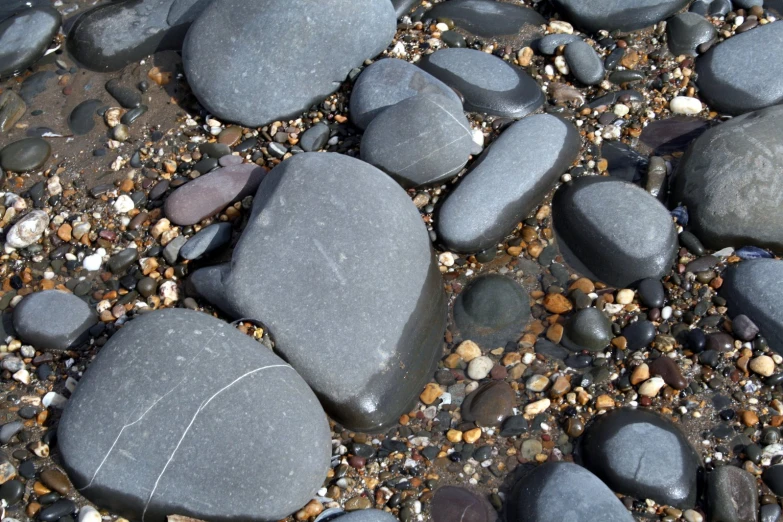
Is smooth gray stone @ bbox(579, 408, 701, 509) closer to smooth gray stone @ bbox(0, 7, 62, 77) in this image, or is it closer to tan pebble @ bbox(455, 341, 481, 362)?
tan pebble @ bbox(455, 341, 481, 362)

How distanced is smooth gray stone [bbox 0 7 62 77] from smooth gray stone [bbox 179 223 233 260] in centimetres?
186

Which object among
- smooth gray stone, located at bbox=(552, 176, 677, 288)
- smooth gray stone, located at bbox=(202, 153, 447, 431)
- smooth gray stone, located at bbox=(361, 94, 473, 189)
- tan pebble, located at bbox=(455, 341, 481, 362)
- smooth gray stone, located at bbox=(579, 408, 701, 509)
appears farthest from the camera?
smooth gray stone, located at bbox=(361, 94, 473, 189)

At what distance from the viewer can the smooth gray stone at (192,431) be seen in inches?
110

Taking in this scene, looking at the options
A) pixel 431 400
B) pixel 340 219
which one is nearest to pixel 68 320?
pixel 340 219

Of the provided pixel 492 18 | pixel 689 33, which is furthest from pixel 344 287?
pixel 689 33

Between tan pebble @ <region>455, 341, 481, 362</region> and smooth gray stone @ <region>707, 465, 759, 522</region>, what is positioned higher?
tan pebble @ <region>455, 341, 481, 362</region>

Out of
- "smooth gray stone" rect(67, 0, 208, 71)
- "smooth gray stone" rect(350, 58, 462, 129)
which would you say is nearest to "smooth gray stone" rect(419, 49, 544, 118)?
"smooth gray stone" rect(350, 58, 462, 129)

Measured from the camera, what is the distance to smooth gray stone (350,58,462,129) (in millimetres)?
4012

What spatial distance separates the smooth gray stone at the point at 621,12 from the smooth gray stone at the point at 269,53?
1.30 m

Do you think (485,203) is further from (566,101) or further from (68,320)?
(68,320)

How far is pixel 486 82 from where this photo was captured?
13.6 feet

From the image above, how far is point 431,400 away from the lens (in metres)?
3.26

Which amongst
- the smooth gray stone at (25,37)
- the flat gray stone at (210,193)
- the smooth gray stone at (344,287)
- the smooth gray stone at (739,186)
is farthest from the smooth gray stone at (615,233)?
the smooth gray stone at (25,37)

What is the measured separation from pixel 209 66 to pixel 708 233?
272 cm
